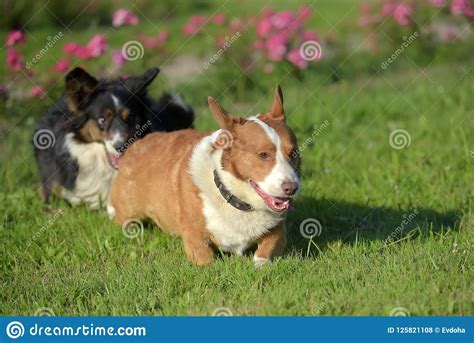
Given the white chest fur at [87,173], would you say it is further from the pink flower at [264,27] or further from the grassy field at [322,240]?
the pink flower at [264,27]

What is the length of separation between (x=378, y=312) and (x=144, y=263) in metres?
1.69

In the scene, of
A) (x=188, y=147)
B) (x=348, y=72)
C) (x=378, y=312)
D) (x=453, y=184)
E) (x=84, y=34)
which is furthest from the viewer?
(x=84, y=34)

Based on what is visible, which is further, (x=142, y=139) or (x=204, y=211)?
(x=142, y=139)

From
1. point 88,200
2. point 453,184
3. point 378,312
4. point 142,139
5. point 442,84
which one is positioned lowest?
point 88,200

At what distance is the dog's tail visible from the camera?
6.46 m

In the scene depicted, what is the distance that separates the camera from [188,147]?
4930mm

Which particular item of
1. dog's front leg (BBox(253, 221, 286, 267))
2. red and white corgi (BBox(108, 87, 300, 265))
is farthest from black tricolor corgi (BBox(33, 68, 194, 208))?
dog's front leg (BBox(253, 221, 286, 267))

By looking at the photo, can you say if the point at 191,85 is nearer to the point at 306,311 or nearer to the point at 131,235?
the point at 131,235

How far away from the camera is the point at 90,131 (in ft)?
20.0

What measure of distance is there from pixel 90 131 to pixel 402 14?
5.48 m

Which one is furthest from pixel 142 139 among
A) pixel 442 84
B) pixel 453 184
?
pixel 442 84

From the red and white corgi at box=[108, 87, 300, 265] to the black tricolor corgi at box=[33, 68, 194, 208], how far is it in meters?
0.88

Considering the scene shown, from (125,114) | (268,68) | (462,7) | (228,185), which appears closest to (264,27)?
(268,68)

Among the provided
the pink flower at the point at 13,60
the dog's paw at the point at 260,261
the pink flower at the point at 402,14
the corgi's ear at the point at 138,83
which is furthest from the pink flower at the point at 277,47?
the dog's paw at the point at 260,261
